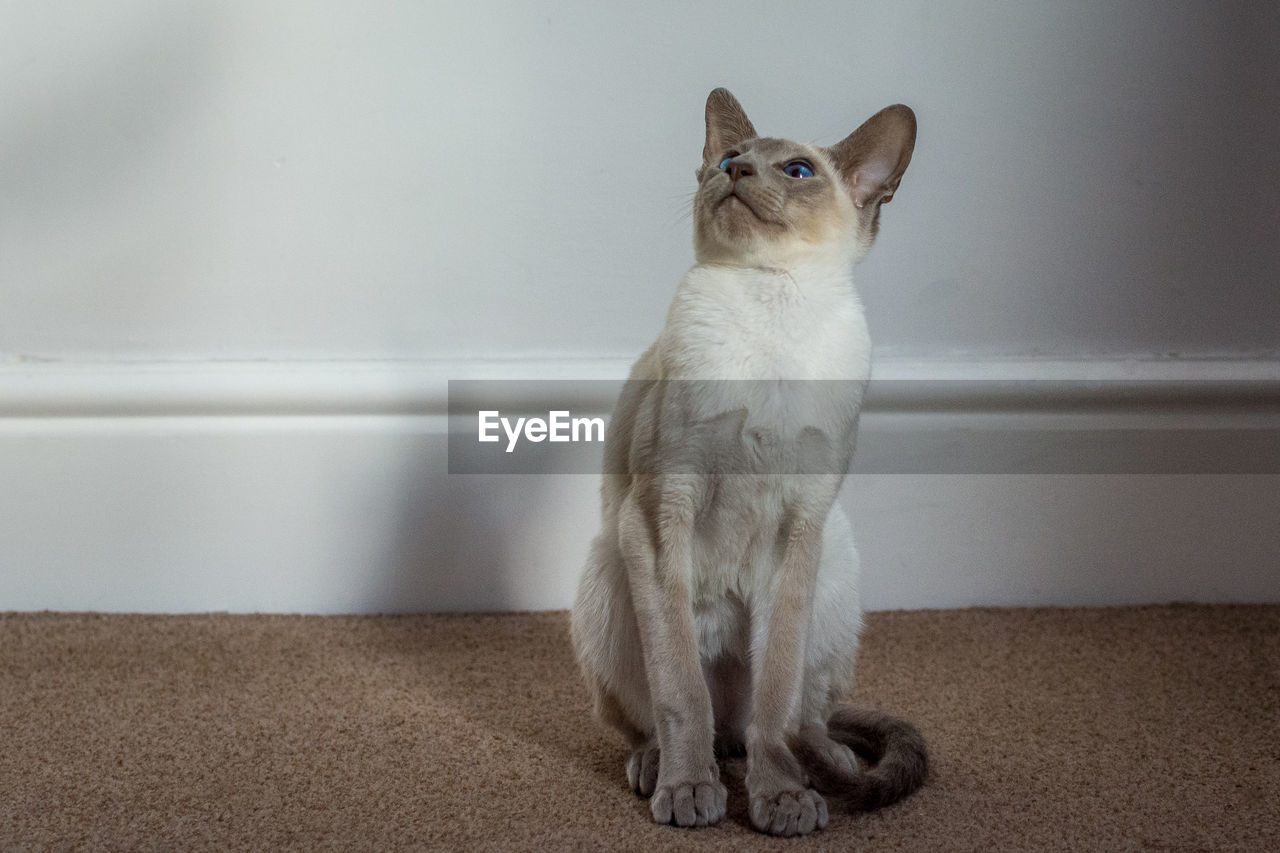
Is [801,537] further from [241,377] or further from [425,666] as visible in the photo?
[241,377]

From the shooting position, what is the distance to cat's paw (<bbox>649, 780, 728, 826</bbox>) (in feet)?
2.33

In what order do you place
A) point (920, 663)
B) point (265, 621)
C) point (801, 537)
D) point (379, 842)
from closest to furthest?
point (379, 842) → point (801, 537) → point (920, 663) → point (265, 621)

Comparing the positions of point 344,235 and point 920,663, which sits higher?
point 344,235

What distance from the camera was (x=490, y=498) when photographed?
127cm

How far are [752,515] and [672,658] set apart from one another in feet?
0.41

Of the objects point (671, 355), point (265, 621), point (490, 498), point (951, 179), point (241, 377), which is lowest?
point (265, 621)

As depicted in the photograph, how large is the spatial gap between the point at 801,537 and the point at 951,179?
69 centimetres

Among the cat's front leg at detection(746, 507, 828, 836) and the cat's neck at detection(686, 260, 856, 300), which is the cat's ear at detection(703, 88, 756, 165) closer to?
the cat's neck at detection(686, 260, 856, 300)

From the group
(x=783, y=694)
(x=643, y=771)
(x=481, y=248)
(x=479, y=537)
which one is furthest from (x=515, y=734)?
(x=481, y=248)

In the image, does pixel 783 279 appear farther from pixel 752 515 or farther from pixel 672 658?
→ pixel 672 658

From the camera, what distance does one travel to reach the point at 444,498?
49.8 inches

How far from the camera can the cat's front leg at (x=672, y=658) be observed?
28.5 inches

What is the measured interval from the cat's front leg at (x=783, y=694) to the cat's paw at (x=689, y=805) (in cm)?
3

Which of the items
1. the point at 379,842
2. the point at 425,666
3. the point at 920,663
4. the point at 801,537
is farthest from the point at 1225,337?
the point at 379,842
